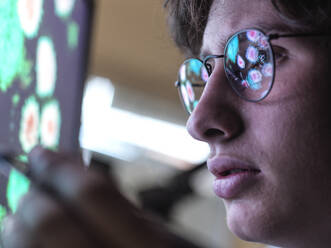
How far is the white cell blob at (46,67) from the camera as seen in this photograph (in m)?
0.89

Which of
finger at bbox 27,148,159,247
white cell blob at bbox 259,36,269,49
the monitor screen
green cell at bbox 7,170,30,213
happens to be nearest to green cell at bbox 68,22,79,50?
the monitor screen

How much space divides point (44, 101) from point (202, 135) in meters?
0.36

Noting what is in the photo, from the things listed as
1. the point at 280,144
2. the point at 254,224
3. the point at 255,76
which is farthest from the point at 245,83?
the point at 254,224

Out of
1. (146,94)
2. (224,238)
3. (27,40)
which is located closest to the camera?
(27,40)

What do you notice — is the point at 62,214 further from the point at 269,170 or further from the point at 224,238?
the point at 224,238

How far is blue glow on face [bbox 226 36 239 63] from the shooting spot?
0.77 m

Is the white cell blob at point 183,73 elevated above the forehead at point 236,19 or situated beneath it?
situated beneath

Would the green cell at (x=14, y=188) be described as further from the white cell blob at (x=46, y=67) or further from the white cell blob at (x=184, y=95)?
the white cell blob at (x=184, y=95)

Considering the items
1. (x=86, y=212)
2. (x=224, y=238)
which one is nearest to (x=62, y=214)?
(x=86, y=212)

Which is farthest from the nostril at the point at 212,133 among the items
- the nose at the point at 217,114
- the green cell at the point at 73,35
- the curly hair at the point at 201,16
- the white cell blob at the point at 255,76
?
the green cell at the point at 73,35

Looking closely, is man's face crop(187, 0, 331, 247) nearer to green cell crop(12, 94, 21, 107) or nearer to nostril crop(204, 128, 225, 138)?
nostril crop(204, 128, 225, 138)

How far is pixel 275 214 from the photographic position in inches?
27.4

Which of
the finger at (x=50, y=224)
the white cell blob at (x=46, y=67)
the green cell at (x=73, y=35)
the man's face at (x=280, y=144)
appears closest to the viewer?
the finger at (x=50, y=224)

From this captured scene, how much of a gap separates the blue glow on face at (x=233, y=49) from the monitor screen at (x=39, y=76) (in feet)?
1.26
